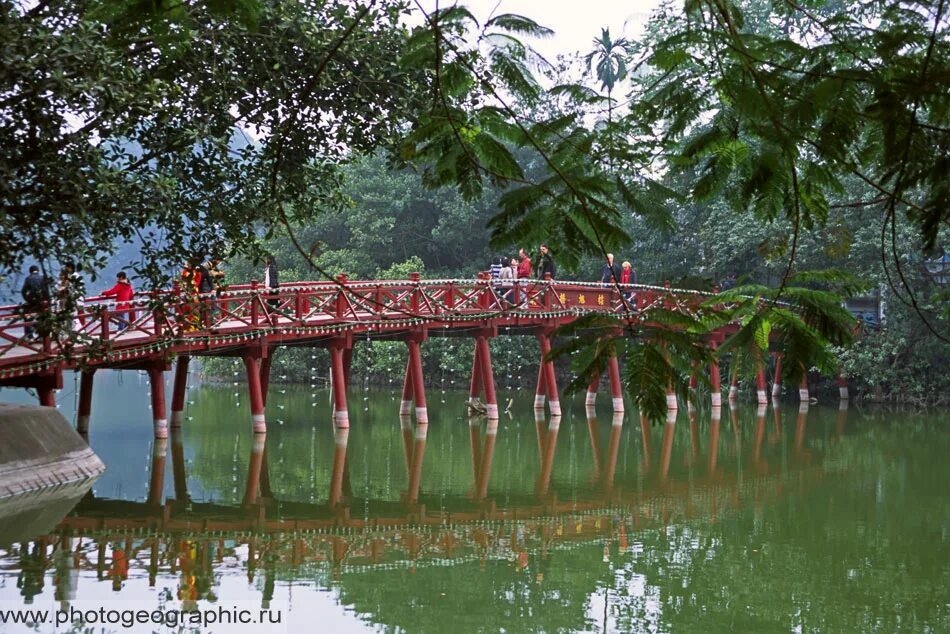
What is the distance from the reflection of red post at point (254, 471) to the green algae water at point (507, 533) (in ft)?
0.24

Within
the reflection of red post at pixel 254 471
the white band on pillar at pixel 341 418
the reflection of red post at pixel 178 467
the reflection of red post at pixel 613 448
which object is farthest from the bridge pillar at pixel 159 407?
the reflection of red post at pixel 613 448

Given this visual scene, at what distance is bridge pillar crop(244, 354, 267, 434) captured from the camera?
67.3 feet

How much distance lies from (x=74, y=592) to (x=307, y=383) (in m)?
32.5

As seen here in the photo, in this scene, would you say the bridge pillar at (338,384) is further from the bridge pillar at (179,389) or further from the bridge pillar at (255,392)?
the bridge pillar at (179,389)

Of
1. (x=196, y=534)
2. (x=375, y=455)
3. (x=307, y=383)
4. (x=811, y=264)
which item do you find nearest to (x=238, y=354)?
(x=375, y=455)

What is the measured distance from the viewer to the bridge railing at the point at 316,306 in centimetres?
1628

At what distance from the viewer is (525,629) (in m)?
8.67

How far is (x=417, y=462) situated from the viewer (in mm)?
18547

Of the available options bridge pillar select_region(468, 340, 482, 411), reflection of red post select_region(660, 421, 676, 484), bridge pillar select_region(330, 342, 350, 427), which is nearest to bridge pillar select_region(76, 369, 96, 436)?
bridge pillar select_region(330, 342, 350, 427)

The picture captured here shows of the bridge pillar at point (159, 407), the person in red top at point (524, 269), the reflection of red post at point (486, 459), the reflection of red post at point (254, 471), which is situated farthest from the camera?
the person in red top at point (524, 269)

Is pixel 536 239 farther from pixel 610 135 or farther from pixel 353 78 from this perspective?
pixel 353 78

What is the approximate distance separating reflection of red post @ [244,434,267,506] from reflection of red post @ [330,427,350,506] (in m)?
0.92

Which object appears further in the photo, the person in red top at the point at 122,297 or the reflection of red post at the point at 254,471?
the person in red top at the point at 122,297

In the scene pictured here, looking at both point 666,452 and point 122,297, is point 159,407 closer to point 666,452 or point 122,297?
point 122,297
